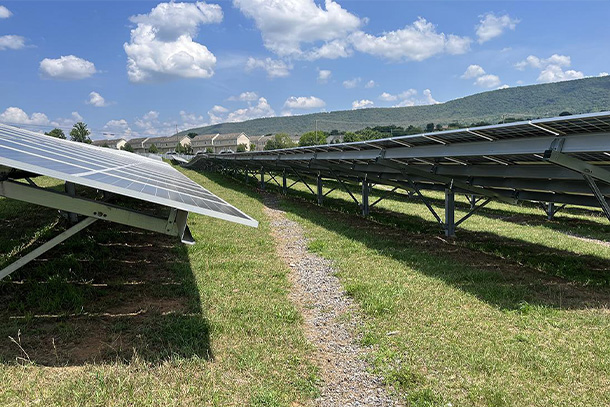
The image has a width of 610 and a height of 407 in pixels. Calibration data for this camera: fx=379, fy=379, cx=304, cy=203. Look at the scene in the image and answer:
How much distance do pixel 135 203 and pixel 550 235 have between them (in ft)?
56.0

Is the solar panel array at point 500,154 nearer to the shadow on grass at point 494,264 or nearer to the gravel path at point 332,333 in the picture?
the shadow on grass at point 494,264

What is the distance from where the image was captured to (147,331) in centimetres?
517

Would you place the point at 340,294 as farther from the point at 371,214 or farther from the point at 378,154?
the point at 371,214

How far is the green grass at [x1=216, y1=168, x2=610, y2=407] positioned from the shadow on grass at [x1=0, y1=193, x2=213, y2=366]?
2682mm

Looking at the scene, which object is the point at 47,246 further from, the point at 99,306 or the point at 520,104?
the point at 520,104

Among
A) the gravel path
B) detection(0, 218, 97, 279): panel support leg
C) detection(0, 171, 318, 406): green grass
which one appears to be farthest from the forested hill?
A: detection(0, 218, 97, 279): panel support leg

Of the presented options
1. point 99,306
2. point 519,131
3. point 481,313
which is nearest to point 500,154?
point 519,131

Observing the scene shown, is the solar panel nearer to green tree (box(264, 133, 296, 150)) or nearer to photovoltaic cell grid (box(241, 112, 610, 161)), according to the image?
photovoltaic cell grid (box(241, 112, 610, 161))

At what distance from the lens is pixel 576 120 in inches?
231

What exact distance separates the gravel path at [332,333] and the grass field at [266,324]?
0.17 m

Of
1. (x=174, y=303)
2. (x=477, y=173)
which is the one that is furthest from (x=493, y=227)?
(x=174, y=303)

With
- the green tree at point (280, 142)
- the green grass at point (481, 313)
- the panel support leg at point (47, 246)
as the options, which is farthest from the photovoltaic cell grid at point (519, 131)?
the green tree at point (280, 142)

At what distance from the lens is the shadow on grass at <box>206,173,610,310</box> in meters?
6.89

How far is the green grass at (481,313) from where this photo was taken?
162 inches
